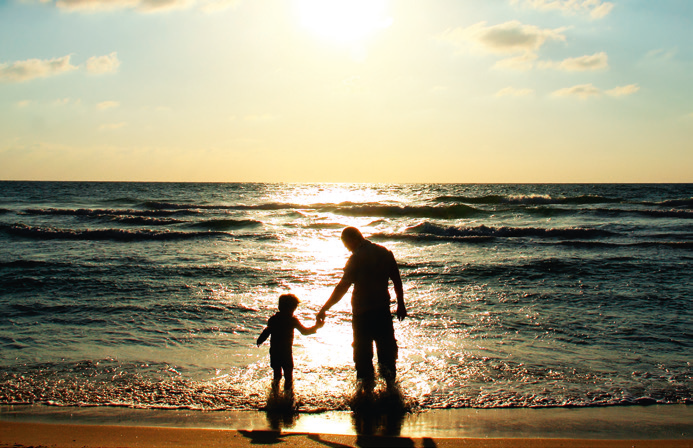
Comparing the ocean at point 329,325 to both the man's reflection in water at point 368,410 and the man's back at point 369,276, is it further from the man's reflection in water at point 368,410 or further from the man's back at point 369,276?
the man's back at point 369,276

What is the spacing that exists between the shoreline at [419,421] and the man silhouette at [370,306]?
0.60 metres

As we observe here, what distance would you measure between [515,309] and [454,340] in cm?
237

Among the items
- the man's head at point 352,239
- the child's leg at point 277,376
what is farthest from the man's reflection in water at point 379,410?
the man's head at point 352,239

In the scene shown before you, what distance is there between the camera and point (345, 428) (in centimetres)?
423

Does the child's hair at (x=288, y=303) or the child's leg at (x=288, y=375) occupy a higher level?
the child's hair at (x=288, y=303)

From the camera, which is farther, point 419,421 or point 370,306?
point 370,306

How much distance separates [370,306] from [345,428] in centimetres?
122

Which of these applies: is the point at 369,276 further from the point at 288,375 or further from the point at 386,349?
the point at 288,375

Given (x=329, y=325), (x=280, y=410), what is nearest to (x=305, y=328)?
(x=280, y=410)

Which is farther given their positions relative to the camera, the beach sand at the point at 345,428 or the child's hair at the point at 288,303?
the child's hair at the point at 288,303

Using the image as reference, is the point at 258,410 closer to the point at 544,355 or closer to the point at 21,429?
the point at 21,429

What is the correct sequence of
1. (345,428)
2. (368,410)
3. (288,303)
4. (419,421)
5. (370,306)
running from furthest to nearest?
(288,303), (370,306), (368,410), (419,421), (345,428)

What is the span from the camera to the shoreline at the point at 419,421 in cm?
417

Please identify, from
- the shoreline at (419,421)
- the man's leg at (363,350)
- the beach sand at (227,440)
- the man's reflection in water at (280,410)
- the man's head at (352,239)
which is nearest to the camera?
the beach sand at (227,440)
